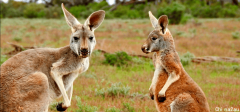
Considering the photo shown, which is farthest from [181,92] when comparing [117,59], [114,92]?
[117,59]

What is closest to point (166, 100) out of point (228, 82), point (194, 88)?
point (194, 88)

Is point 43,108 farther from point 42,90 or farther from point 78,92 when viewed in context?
point 78,92

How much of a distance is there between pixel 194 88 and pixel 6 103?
2.74 meters

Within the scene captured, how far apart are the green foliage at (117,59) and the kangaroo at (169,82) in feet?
17.5

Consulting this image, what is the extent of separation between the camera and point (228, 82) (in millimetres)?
7641

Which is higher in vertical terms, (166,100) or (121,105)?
(166,100)

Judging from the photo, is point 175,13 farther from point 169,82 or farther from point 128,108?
point 169,82

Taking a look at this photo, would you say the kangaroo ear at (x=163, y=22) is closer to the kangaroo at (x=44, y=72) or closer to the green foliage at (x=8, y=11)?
the kangaroo at (x=44, y=72)

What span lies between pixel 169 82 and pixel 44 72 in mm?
1958

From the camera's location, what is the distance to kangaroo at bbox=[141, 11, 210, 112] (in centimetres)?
367

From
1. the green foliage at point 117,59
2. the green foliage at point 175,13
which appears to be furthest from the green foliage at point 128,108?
the green foliage at point 175,13

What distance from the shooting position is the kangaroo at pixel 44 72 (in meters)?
3.39

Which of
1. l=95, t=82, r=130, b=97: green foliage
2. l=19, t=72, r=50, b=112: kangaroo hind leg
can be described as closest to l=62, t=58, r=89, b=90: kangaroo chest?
l=19, t=72, r=50, b=112: kangaroo hind leg

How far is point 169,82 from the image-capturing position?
3.83 meters
